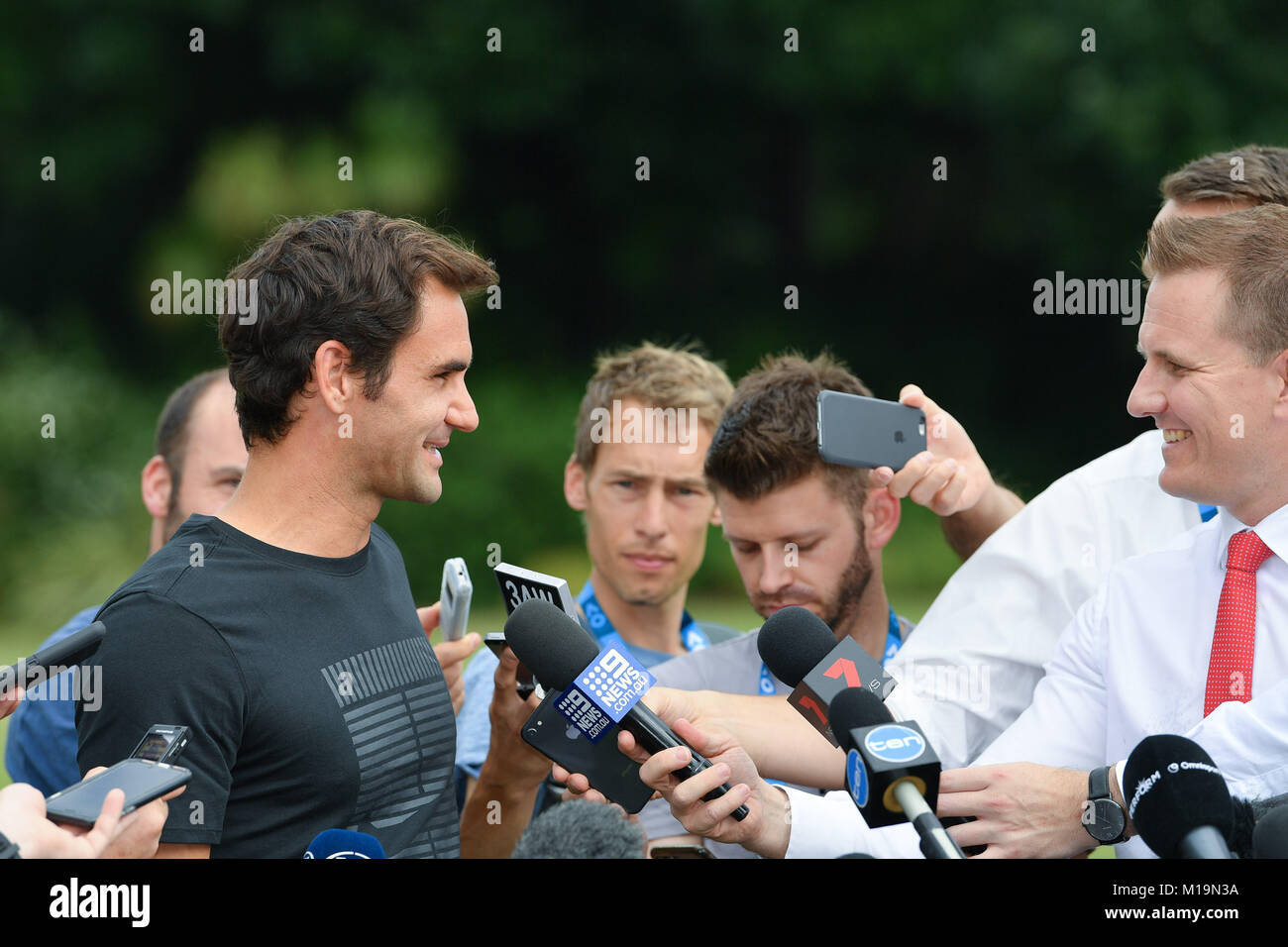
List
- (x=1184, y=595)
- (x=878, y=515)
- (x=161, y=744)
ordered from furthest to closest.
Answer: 1. (x=878, y=515)
2. (x=1184, y=595)
3. (x=161, y=744)

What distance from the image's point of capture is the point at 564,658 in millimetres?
2109

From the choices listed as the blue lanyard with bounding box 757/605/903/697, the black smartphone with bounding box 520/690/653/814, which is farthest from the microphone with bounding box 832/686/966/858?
the blue lanyard with bounding box 757/605/903/697

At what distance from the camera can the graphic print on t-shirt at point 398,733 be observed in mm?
2305

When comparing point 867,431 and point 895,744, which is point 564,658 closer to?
point 895,744

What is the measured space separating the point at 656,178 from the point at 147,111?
5433 mm

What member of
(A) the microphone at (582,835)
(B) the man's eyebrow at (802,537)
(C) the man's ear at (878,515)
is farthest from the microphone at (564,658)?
(C) the man's ear at (878,515)

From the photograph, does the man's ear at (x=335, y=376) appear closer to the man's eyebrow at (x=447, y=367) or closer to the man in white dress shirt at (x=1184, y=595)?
the man's eyebrow at (x=447, y=367)

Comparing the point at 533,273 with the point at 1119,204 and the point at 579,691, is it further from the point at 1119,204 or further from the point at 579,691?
the point at 579,691

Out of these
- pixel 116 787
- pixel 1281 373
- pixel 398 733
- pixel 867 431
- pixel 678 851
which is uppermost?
pixel 1281 373

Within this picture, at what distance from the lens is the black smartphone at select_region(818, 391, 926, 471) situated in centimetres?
284

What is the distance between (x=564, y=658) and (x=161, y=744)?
0.58 meters

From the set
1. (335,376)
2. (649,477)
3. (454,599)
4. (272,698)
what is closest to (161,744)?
(272,698)

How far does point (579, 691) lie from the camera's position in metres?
2.05

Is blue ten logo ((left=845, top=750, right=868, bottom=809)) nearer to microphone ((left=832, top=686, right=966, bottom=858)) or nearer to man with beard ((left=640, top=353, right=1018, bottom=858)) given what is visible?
microphone ((left=832, top=686, right=966, bottom=858))
